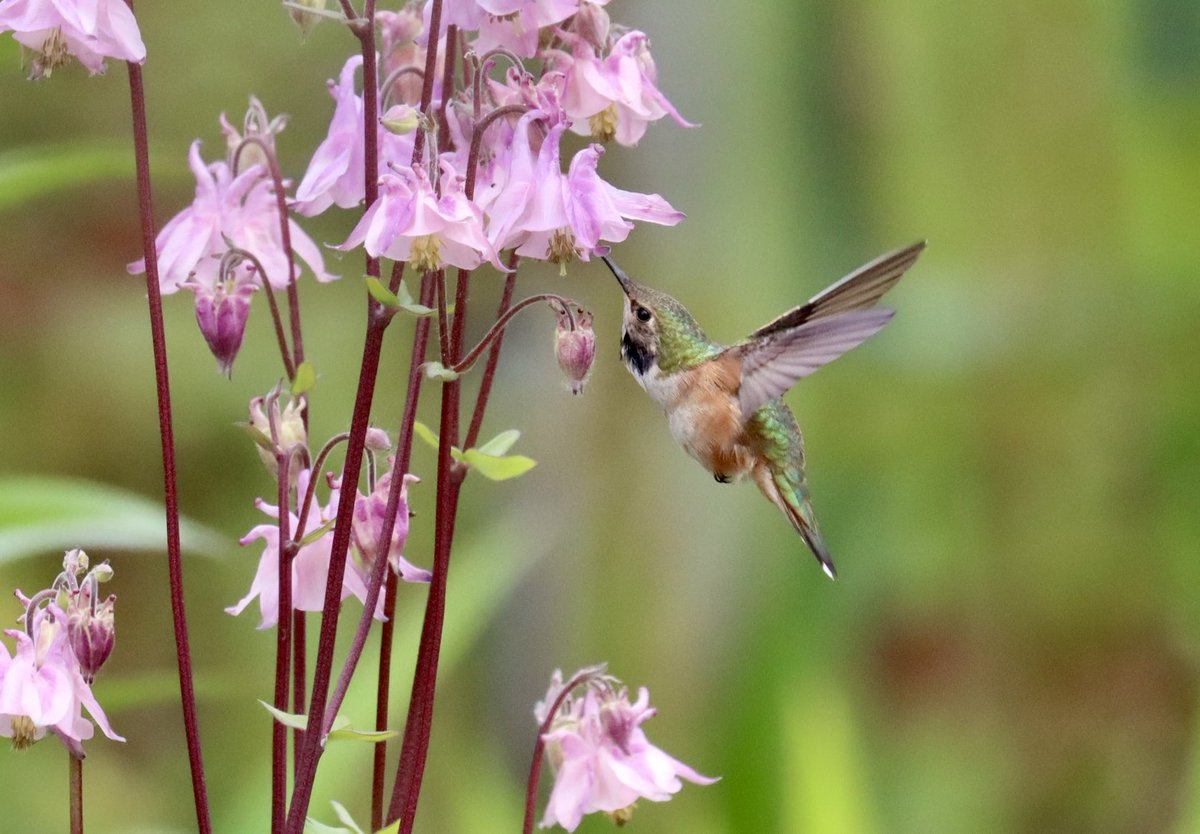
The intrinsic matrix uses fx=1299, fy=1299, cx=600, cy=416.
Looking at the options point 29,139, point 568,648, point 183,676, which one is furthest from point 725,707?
point 29,139

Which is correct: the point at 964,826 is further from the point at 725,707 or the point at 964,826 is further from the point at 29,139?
the point at 29,139

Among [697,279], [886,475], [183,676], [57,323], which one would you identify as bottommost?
[183,676]

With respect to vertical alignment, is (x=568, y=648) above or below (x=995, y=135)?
below

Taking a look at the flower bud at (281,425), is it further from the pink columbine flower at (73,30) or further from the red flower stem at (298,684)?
the pink columbine flower at (73,30)

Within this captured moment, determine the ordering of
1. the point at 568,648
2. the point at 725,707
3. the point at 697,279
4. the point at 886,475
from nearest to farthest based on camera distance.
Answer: the point at 725,707 → the point at 568,648 → the point at 697,279 → the point at 886,475

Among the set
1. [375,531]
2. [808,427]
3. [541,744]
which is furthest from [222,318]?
[808,427]

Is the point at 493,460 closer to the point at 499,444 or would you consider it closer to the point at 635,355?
the point at 499,444

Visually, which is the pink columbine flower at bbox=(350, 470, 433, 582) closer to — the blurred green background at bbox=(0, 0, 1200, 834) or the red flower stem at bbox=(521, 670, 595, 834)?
the red flower stem at bbox=(521, 670, 595, 834)
